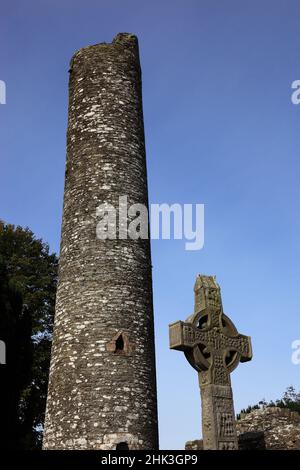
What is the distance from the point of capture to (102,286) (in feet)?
39.5

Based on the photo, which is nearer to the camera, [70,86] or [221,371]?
[221,371]

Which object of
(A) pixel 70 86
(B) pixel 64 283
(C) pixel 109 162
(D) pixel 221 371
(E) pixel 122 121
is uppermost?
(A) pixel 70 86

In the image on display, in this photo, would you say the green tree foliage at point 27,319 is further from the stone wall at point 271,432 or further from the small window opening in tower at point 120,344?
the stone wall at point 271,432

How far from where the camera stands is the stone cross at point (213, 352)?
7.28 m

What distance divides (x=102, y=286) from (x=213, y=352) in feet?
15.3

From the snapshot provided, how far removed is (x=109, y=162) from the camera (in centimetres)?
1329

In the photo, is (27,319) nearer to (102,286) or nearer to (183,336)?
(102,286)

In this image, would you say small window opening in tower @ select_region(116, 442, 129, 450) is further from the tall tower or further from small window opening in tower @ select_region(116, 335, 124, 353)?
small window opening in tower @ select_region(116, 335, 124, 353)

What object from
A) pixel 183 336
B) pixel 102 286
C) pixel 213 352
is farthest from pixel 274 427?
pixel 102 286

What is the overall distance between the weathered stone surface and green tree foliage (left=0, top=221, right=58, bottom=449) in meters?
8.90
